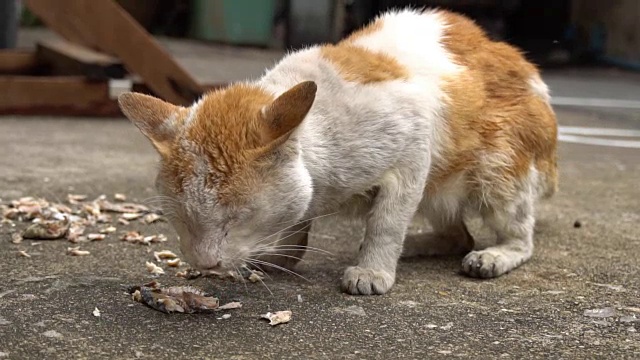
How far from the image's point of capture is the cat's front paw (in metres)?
2.41

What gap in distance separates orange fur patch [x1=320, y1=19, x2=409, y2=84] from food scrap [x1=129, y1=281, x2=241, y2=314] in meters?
0.77

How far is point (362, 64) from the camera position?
2594 mm

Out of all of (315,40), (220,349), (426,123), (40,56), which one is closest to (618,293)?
(426,123)

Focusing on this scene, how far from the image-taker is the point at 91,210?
3.26 metres

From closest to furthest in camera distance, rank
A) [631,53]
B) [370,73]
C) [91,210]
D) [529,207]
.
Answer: [370,73] → [529,207] → [91,210] → [631,53]

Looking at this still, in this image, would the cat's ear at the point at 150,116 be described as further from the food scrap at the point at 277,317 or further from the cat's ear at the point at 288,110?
the food scrap at the point at 277,317

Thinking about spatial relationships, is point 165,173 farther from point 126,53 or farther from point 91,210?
point 126,53

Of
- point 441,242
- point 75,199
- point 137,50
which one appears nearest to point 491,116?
point 441,242

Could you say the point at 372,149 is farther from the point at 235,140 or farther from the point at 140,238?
the point at 140,238

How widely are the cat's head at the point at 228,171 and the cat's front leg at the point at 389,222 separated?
37cm

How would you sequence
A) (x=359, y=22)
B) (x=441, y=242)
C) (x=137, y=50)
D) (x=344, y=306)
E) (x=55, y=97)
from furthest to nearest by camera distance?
(x=359, y=22) → (x=55, y=97) → (x=137, y=50) → (x=441, y=242) → (x=344, y=306)

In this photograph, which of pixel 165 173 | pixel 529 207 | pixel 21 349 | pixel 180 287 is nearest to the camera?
pixel 21 349

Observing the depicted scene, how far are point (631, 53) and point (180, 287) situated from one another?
9.15 meters

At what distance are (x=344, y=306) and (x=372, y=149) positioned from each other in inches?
18.4
